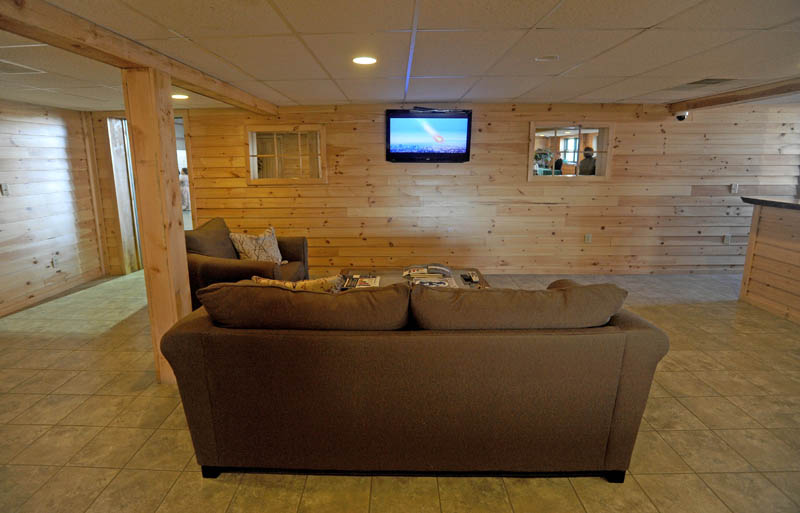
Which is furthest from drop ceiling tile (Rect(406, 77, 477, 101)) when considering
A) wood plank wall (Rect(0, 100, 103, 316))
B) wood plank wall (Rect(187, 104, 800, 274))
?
wood plank wall (Rect(0, 100, 103, 316))

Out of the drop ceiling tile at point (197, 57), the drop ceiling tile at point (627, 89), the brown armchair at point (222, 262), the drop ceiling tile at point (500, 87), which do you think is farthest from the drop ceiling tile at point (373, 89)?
the drop ceiling tile at point (627, 89)

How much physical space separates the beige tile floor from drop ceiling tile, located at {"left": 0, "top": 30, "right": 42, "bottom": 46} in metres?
2.10

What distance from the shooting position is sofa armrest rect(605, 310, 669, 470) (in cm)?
174

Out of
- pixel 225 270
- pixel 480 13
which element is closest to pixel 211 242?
pixel 225 270

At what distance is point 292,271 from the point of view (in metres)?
4.00

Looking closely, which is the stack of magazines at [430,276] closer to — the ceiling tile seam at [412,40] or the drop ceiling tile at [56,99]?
the ceiling tile seam at [412,40]

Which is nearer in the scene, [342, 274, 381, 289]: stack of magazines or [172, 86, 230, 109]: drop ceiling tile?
[342, 274, 381, 289]: stack of magazines

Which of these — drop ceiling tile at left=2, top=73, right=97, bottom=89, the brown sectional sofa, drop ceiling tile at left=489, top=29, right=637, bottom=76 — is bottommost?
the brown sectional sofa

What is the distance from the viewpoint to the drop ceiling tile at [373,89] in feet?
12.1

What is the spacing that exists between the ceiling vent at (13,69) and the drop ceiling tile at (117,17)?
1283 mm

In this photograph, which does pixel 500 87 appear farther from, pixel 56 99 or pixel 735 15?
pixel 56 99

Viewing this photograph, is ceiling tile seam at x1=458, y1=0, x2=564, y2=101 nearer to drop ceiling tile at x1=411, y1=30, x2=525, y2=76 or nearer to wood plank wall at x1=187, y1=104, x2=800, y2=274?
drop ceiling tile at x1=411, y1=30, x2=525, y2=76

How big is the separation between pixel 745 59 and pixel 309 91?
11.5 feet

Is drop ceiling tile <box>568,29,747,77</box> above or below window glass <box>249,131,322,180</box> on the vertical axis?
above
